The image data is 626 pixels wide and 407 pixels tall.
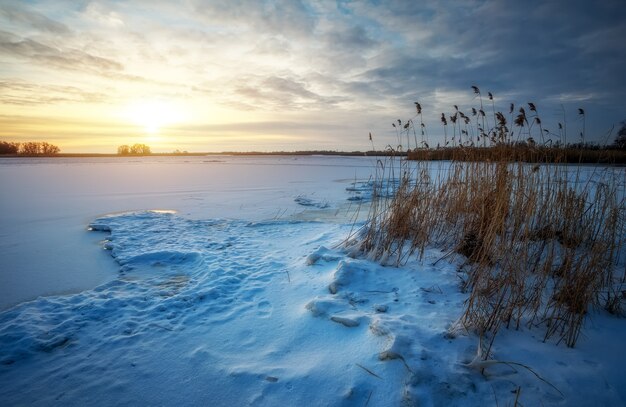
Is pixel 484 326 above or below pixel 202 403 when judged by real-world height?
above

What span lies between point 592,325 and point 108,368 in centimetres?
364

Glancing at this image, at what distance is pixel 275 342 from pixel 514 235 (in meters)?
2.54

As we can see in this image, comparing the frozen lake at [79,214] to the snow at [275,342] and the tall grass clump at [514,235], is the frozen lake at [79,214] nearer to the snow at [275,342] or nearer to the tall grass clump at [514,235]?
the snow at [275,342]

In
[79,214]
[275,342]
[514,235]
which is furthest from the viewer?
[79,214]

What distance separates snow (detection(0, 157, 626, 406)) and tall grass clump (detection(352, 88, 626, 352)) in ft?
0.67

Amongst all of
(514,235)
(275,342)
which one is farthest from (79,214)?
(514,235)

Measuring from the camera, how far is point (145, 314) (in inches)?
104

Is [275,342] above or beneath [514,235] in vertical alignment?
beneath

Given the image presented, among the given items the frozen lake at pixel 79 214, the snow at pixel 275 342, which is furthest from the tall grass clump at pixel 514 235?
the frozen lake at pixel 79 214

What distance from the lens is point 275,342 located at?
2260 mm

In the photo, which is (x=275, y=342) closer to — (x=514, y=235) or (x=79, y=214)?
(x=514, y=235)

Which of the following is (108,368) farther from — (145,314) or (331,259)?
(331,259)

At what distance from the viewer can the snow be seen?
68.5 inches

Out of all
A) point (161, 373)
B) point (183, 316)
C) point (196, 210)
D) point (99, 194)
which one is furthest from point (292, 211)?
point (99, 194)
